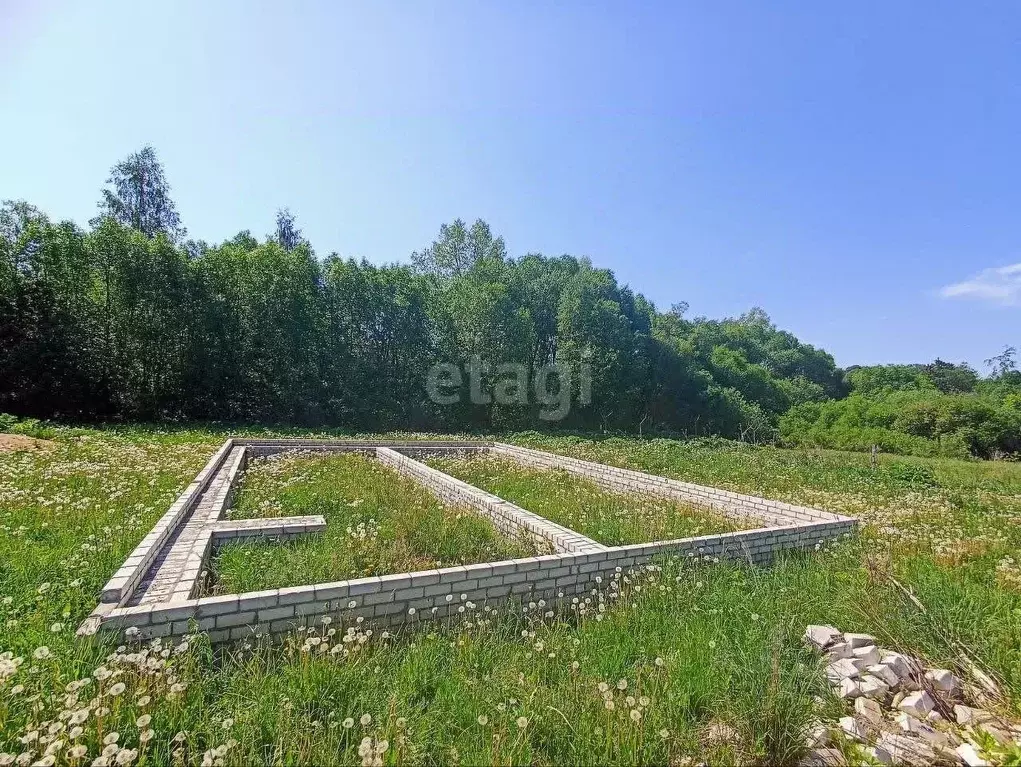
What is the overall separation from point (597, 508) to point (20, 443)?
10.8m

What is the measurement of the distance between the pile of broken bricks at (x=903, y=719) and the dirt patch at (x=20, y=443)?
11964 mm

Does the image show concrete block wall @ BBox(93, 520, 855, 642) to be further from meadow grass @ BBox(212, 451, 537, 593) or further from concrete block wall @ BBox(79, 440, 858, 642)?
meadow grass @ BBox(212, 451, 537, 593)

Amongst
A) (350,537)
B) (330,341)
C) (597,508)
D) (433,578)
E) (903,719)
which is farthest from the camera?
(330,341)

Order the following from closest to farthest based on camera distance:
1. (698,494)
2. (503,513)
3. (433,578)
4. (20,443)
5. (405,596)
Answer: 1. (405,596)
2. (433,578)
3. (503,513)
4. (698,494)
5. (20,443)

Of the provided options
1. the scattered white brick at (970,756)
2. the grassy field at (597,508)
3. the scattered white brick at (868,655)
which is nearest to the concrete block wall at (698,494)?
the grassy field at (597,508)

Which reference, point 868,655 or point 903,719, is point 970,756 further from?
point 868,655

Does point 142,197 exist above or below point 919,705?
above

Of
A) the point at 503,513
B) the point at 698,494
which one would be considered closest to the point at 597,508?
the point at 503,513

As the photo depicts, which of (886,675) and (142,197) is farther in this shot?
(142,197)

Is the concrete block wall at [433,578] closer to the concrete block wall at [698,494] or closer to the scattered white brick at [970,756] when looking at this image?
the concrete block wall at [698,494]

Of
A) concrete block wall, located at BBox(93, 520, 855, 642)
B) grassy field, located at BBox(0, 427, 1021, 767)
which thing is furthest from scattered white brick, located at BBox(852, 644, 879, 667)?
concrete block wall, located at BBox(93, 520, 855, 642)

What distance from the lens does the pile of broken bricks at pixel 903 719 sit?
7.51 ft

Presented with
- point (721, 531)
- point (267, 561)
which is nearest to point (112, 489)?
point (267, 561)

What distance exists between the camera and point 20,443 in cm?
938
